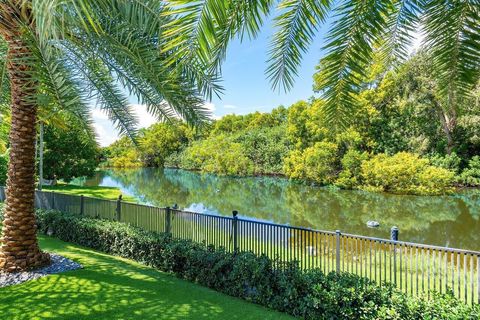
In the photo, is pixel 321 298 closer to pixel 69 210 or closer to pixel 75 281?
pixel 75 281

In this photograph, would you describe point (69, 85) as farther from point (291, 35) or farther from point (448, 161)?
point (448, 161)

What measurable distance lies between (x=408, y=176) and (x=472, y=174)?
208 inches

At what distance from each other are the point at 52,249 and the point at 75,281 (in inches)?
116

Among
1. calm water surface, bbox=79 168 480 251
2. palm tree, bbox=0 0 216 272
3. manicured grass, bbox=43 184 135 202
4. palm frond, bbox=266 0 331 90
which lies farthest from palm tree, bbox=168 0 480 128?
manicured grass, bbox=43 184 135 202

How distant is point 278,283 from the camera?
17.7 feet

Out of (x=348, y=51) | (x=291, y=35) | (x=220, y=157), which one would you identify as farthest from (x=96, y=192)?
(x=348, y=51)

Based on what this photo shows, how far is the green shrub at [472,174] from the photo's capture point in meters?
Answer: 24.2

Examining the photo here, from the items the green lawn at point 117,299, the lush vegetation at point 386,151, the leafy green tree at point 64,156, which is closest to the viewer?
the green lawn at point 117,299

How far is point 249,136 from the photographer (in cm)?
4250

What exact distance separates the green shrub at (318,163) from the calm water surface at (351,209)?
4.56 ft

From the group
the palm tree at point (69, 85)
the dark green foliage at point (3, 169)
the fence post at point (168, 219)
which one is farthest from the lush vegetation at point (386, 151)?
the palm tree at point (69, 85)

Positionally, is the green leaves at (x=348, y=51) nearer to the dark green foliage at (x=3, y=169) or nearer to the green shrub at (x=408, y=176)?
the dark green foliage at (x=3, y=169)

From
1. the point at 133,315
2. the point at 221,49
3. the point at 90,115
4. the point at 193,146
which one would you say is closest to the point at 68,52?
the point at 90,115

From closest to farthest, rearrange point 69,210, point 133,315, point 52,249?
point 133,315 → point 52,249 → point 69,210
